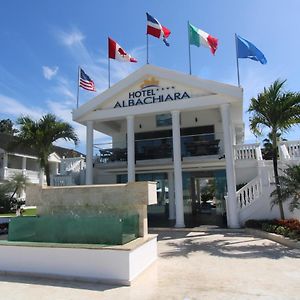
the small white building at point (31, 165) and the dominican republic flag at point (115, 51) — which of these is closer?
the dominican republic flag at point (115, 51)

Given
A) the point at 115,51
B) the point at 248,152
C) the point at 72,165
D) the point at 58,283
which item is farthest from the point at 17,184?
the point at 58,283

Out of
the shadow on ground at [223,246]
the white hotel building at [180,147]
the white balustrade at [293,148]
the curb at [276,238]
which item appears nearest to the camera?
the shadow on ground at [223,246]

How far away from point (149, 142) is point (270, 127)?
8.30 metres

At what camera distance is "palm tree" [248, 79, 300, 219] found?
44.5 feet

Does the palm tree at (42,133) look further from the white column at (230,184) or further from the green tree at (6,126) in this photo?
the green tree at (6,126)

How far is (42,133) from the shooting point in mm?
17797

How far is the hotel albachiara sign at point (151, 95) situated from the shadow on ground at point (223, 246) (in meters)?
6.90

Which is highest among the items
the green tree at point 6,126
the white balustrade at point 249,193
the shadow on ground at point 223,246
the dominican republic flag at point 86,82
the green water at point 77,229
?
the green tree at point 6,126

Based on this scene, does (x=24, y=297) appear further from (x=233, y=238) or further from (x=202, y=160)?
(x=202, y=160)

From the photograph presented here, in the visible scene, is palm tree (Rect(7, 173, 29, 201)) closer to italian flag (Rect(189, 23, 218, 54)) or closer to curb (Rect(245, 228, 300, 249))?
italian flag (Rect(189, 23, 218, 54))

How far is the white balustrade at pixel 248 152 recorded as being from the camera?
18266mm

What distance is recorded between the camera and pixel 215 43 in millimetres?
17469

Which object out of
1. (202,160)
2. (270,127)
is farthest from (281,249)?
(202,160)

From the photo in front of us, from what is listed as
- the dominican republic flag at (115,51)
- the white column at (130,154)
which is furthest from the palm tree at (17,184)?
the dominican republic flag at (115,51)
